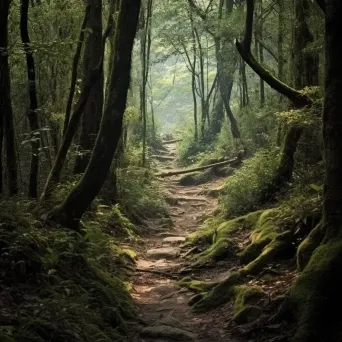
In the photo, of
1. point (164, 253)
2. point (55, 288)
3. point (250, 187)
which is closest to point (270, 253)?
point (164, 253)

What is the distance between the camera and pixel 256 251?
26.6 feet

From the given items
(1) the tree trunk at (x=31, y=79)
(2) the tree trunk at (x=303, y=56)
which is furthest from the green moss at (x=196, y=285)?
(2) the tree trunk at (x=303, y=56)

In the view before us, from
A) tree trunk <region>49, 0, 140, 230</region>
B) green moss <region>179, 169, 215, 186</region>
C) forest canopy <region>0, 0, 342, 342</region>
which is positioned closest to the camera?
forest canopy <region>0, 0, 342, 342</region>

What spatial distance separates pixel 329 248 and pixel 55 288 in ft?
11.3

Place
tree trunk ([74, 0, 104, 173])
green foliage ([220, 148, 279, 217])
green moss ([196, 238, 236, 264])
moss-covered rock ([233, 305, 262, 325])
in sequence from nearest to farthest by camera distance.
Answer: moss-covered rock ([233, 305, 262, 325]), green moss ([196, 238, 236, 264]), tree trunk ([74, 0, 104, 173]), green foliage ([220, 148, 279, 217])

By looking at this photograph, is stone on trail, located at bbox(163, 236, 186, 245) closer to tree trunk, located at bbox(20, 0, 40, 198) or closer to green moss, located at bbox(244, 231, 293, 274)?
green moss, located at bbox(244, 231, 293, 274)

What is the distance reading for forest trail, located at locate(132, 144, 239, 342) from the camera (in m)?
6.04

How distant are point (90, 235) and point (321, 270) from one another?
4.42m

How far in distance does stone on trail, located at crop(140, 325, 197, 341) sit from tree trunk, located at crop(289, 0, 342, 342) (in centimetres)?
146

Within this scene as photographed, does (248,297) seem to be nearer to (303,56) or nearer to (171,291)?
(171,291)

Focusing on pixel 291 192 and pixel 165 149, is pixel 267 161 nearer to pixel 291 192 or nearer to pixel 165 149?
pixel 291 192

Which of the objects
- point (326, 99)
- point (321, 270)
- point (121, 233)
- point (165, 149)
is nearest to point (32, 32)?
point (121, 233)

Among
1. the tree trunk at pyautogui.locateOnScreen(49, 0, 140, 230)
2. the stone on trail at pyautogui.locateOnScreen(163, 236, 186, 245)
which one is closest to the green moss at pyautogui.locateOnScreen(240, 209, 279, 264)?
the stone on trail at pyautogui.locateOnScreen(163, 236, 186, 245)

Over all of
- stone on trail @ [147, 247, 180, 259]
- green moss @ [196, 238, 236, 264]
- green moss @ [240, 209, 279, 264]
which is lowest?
stone on trail @ [147, 247, 180, 259]
